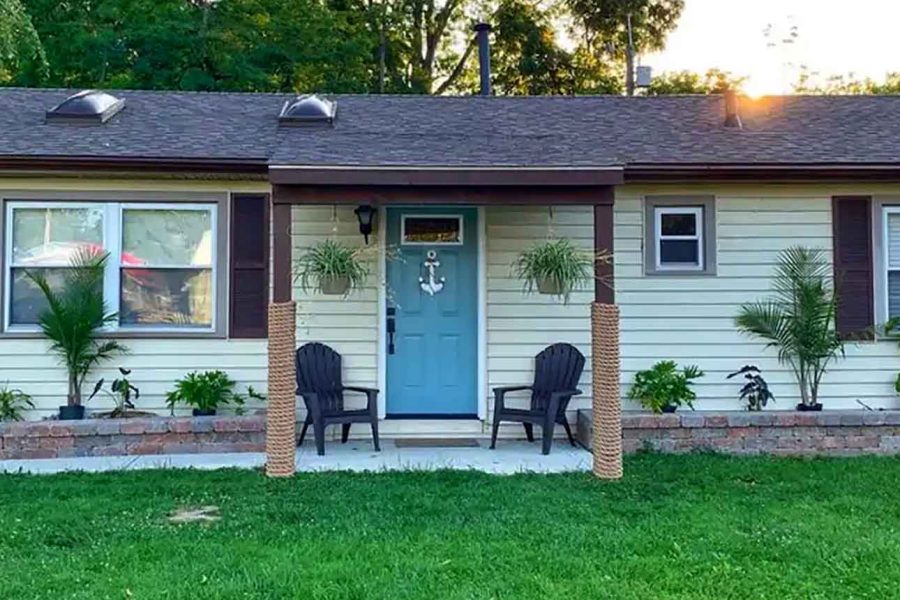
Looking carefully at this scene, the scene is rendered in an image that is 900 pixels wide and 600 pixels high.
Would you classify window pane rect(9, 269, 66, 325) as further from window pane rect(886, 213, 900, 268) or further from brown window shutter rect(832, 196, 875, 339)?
window pane rect(886, 213, 900, 268)

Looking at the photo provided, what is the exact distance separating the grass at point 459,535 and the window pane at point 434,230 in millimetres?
2362

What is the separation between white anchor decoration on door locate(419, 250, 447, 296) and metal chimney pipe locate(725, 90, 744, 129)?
11.0 ft

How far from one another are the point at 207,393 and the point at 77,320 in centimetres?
121

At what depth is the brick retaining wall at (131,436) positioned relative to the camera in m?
5.62

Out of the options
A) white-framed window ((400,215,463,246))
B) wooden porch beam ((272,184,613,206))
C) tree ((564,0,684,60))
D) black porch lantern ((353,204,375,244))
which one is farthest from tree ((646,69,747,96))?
wooden porch beam ((272,184,613,206))

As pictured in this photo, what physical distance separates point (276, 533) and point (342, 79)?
13.5 m

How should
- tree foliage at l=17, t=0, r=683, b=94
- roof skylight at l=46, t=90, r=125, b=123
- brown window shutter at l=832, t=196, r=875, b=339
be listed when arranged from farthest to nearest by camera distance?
tree foliage at l=17, t=0, r=683, b=94
roof skylight at l=46, t=90, r=125, b=123
brown window shutter at l=832, t=196, r=875, b=339

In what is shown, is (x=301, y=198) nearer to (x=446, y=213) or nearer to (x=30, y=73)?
(x=446, y=213)

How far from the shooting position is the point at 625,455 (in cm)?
577

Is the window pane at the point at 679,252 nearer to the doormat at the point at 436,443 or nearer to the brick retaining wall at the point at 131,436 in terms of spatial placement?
the doormat at the point at 436,443

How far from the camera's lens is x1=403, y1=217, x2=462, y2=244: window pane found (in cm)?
663

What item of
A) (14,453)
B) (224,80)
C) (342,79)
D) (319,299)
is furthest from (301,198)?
(342,79)

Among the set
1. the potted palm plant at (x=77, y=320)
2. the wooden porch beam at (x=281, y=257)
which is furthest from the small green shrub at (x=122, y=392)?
the wooden porch beam at (x=281, y=257)

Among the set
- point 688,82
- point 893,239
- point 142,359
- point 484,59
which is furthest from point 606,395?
point 688,82
